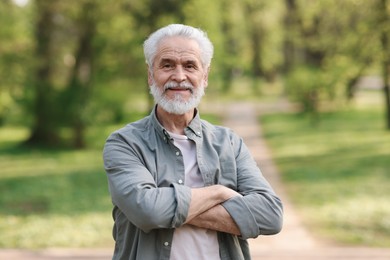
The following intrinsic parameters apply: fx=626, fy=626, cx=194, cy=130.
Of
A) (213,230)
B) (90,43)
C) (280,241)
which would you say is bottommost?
(280,241)

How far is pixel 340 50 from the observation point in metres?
14.8

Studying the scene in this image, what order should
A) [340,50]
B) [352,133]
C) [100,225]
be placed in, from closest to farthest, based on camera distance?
1. [100,225]
2. [340,50]
3. [352,133]

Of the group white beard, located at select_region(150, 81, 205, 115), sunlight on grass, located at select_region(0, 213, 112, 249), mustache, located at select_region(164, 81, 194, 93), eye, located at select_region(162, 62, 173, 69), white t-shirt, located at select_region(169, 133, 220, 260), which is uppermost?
eye, located at select_region(162, 62, 173, 69)

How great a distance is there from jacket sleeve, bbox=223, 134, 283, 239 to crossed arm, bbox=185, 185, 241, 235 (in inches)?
1.0

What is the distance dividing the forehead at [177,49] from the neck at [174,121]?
236mm

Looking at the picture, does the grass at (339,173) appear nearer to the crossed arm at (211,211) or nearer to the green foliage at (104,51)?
the green foliage at (104,51)

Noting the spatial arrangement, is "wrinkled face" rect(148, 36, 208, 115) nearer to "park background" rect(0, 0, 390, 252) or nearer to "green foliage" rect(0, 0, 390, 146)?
"park background" rect(0, 0, 390, 252)

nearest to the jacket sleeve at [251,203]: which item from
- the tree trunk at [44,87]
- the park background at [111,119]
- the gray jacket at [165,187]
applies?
the gray jacket at [165,187]

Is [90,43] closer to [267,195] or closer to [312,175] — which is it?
[312,175]

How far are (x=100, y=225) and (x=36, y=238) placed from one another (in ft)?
3.14

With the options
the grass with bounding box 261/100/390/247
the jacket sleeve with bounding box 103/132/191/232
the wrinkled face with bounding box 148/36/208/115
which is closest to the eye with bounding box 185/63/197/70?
the wrinkled face with bounding box 148/36/208/115

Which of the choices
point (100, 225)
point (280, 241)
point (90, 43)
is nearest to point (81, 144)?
point (90, 43)

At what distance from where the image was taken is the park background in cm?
888

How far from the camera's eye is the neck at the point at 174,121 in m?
2.69
